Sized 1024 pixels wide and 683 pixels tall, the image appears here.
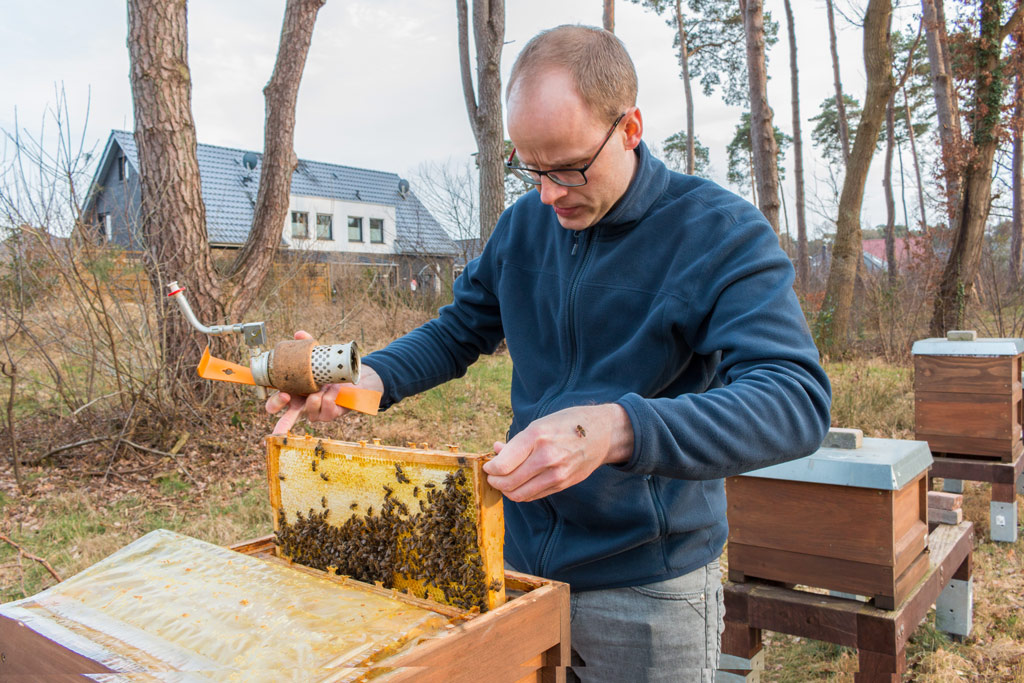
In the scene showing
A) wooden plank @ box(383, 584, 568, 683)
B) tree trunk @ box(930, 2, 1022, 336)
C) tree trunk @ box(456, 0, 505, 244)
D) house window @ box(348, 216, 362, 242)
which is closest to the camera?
wooden plank @ box(383, 584, 568, 683)

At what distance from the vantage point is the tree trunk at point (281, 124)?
712 centimetres

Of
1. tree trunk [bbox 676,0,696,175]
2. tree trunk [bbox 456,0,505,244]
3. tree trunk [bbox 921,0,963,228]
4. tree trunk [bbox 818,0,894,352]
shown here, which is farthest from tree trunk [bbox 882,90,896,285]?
tree trunk [bbox 456,0,505,244]

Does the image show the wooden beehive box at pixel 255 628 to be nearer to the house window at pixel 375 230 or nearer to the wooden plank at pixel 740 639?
the wooden plank at pixel 740 639

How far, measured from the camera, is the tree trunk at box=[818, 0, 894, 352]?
A: 9734 mm

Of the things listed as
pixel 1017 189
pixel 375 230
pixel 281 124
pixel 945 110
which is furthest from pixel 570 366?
pixel 375 230

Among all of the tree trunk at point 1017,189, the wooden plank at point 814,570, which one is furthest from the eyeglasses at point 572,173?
Result: the tree trunk at point 1017,189

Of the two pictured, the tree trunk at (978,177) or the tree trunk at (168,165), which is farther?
the tree trunk at (978,177)

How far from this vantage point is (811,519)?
2748 millimetres

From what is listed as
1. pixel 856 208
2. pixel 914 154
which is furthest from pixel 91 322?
pixel 914 154

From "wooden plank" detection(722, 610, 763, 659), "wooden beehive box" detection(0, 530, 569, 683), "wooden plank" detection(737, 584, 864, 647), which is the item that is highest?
"wooden beehive box" detection(0, 530, 569, 683)

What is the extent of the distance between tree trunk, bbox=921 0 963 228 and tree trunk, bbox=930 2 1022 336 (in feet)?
0.82

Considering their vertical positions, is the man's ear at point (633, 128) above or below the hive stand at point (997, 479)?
Result: above

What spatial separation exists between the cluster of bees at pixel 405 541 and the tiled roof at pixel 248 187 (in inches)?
562

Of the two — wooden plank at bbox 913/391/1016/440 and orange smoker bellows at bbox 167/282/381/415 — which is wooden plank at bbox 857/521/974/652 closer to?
wooden plank at bbox 913/391/1016/440
